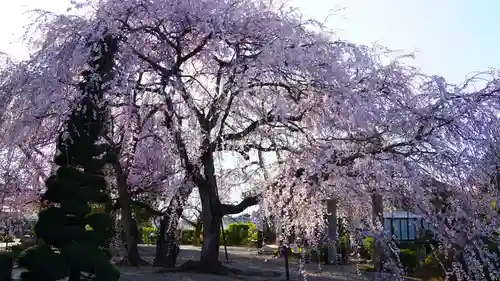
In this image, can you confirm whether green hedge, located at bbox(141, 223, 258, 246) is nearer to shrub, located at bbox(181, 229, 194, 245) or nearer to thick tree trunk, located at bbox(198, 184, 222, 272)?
shrub, located at bbox(181, 229, 194, 245)

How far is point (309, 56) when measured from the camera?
26.5 ft

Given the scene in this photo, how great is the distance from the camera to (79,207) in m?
7.29

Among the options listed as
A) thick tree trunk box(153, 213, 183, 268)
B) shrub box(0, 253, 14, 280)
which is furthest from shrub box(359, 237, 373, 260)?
shrub box(0, 253, 14, 280)

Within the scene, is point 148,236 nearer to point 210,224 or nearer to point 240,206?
point 210,224

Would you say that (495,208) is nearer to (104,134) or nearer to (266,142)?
(266,142)

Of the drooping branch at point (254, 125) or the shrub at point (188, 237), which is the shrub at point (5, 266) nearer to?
the drooping branch at point (254, 125)

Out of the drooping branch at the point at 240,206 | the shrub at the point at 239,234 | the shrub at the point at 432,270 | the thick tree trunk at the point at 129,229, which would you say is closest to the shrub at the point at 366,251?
the shrub at the point at 432,270

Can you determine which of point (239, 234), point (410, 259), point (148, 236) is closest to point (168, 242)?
point (410, 259)

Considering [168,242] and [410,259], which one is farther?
[410,259]

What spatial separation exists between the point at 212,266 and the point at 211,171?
1.79m

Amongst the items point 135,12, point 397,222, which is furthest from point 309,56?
point 397,222

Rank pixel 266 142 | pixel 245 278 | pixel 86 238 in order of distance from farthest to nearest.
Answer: pixel 245 278 < pixel 266 142 < pixel 86 238

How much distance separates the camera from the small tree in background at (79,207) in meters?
7.01

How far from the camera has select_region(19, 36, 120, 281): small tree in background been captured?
701 cm
